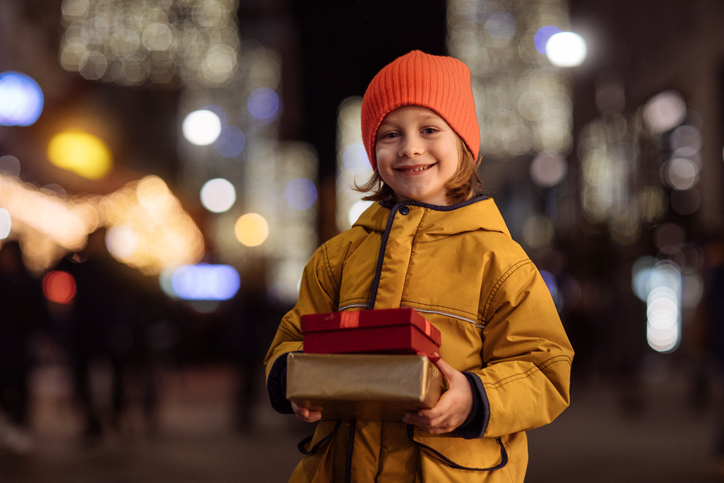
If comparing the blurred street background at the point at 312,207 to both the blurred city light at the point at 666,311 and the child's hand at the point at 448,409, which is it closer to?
the blurred city light at the point at 666,311

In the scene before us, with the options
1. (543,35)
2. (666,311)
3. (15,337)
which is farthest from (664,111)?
(15,337)

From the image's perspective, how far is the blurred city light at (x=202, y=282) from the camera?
24.3 meters

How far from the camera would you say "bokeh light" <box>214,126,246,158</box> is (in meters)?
23.1

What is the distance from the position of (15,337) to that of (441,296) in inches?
257

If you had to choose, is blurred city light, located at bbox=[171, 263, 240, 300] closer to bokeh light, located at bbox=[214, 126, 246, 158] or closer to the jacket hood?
bokeh light, located at bbox=[214, 126, 246, 158]

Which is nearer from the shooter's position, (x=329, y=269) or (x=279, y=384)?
(x=279, y=384)

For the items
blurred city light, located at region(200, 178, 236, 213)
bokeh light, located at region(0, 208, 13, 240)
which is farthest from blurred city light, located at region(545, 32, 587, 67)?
blurred city light, located at region(200, 178, 236, 213)

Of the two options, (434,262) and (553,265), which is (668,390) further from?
(434,262)

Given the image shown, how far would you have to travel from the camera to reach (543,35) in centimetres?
960

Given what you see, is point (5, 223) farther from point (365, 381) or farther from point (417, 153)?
point (365, 381)

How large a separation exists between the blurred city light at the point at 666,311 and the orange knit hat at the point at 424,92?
1615 cm

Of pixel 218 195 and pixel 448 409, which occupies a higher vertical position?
pixel 218 195

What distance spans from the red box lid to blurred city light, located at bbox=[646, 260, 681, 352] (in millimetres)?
16630

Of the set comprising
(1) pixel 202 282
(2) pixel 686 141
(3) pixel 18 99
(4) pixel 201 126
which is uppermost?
(4) pixel 201 126
